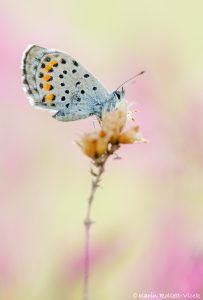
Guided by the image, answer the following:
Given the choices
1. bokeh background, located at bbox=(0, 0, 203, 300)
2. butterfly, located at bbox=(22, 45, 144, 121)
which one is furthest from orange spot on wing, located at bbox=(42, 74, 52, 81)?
bokeh background, located at bbox=(0, 0, 203, 300)

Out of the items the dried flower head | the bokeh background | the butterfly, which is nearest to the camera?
the dried flower head

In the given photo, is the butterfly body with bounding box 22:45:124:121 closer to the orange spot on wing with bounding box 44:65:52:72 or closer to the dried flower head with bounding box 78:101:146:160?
the orange spot on wing with bounding box 44:65:52:72

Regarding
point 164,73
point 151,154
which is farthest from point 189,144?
point 164,73

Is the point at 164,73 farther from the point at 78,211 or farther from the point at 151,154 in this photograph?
the point at 78,211

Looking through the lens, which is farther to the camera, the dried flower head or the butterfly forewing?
the butterfly forewing

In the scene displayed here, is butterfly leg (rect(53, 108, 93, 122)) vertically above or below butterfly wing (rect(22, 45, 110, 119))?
below

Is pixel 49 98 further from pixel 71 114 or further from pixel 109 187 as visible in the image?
pixel 109 187

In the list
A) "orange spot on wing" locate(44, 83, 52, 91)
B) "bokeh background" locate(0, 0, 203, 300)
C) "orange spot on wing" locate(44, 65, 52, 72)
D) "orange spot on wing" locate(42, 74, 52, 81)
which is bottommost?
"bokeh background" locate(0, 0, 203, 300)

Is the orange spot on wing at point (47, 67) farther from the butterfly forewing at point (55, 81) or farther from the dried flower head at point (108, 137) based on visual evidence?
the dried flower head at point (108, 137)
